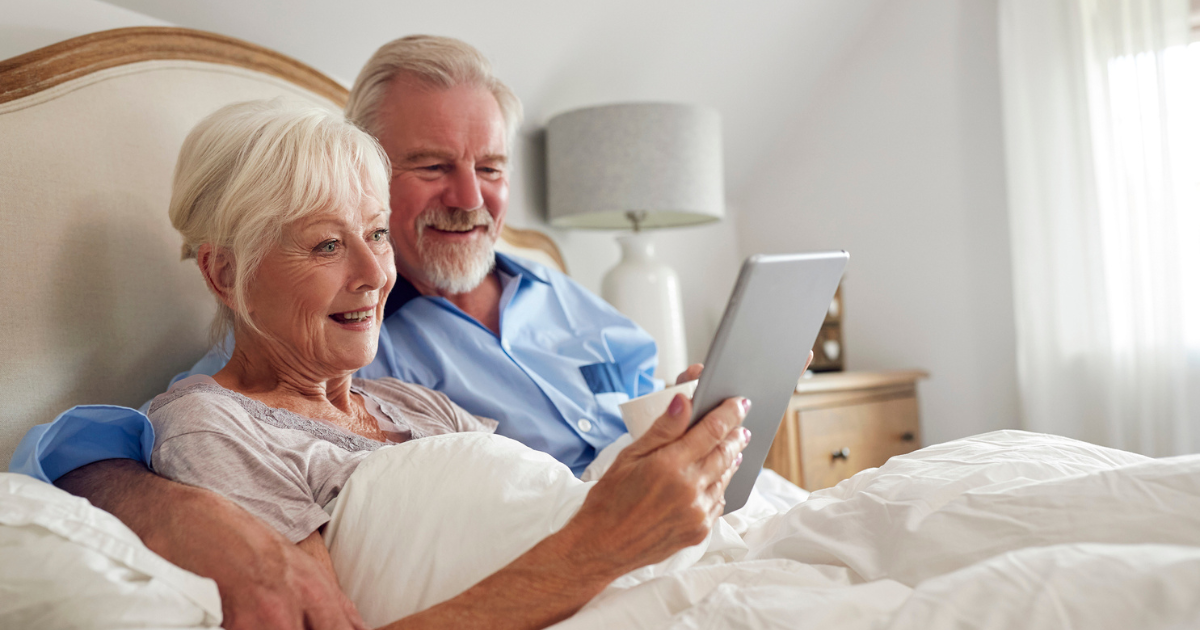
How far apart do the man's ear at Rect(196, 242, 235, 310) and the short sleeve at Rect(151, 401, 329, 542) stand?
219 millimetres

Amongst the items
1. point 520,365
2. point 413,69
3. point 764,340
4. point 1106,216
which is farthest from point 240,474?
point 1106,216

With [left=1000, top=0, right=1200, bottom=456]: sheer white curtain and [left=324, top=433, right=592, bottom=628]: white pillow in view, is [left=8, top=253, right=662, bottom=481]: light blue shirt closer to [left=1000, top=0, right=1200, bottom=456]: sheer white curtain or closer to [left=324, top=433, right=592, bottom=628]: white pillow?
[left=324, top=433, right=592, bottom=628]: white pillow

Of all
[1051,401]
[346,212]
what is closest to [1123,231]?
[1051,401]

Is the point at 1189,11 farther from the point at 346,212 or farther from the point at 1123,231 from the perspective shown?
the point at 346,212

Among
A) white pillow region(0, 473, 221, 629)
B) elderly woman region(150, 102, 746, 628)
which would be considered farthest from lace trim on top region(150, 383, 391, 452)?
white pillow region(0, 473, 221, 629)

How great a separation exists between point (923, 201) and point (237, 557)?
261cm

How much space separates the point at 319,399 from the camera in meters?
1.00

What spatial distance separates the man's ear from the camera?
95cm

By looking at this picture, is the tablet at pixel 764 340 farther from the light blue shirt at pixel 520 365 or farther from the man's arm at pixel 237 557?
the light blue shirt at pixel 520 365

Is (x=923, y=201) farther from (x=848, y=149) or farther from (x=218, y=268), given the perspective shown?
(x=218, y=268)

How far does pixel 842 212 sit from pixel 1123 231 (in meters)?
0.91

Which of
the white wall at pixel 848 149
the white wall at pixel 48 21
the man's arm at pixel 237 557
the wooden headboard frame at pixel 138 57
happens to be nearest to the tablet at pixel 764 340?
the man's arm at pixel 237 557

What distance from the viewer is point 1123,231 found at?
231 centimetres

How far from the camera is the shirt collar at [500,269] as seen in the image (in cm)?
140
